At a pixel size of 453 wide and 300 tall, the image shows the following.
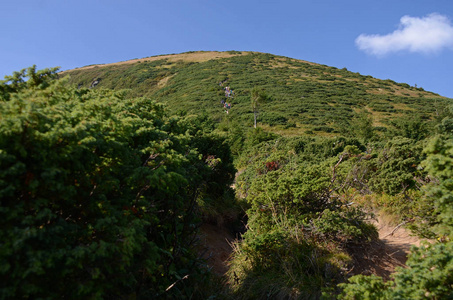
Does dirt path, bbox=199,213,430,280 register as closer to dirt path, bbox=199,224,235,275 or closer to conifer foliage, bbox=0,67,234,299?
dirt path, bbox=199,224,235,275

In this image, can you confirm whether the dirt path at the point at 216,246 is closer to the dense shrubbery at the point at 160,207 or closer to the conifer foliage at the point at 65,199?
the dense shrubbery at the point at 160,207

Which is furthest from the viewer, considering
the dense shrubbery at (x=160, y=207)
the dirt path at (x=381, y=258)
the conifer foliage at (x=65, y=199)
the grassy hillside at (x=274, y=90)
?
the grassy hillside at (x=274, y=90)

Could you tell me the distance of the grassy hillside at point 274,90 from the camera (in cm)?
3135

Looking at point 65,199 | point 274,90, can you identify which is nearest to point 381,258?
point 65,199

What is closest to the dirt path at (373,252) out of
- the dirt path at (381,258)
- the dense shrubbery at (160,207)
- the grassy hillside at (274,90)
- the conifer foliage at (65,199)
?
the dirt path at (381,258)

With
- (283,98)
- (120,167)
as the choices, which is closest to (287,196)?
(120,167)

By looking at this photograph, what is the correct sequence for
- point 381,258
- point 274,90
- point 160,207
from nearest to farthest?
point 160,207 < point 381,258 < point 274,90

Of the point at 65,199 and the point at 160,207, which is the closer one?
the point at 65,199

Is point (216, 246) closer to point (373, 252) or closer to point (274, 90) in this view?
point (373, 252)

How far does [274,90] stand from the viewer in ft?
133

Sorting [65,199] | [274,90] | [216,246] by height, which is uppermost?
[274,90]

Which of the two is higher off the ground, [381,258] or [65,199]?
[65,199]

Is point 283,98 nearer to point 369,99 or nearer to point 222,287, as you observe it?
point 369,99

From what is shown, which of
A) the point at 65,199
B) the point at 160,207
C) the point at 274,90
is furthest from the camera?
the point at 274,90
